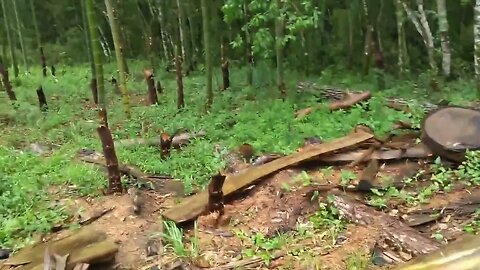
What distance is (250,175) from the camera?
594cm

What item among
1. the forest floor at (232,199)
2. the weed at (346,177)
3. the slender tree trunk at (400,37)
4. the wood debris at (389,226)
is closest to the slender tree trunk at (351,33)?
the slender tree trunk at (400,37)

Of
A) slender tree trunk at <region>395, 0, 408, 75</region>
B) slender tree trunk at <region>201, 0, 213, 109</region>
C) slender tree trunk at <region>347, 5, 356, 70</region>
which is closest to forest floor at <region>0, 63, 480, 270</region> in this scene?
slender tree trunk at <region>201, 0, 213, 109</region>

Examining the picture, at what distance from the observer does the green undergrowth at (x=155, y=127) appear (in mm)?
6223

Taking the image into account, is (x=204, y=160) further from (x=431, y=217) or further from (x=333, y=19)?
(x=333, y=19)

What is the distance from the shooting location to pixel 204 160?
7211 millimetres

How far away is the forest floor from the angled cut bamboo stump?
0.34ft

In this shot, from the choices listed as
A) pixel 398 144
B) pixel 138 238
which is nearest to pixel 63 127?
pixel 138 238

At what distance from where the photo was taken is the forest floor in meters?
4.72

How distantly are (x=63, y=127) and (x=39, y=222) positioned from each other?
509 cm

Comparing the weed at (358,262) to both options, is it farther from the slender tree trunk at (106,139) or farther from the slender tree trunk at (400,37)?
the slender tree trunk at (400,37)

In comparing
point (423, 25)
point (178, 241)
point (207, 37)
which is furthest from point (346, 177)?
point (423, 25)

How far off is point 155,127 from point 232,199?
4466 millimetres

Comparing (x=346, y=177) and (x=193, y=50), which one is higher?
(x=193, y=50)

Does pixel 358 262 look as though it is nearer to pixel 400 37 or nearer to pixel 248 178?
pixel 248 178
